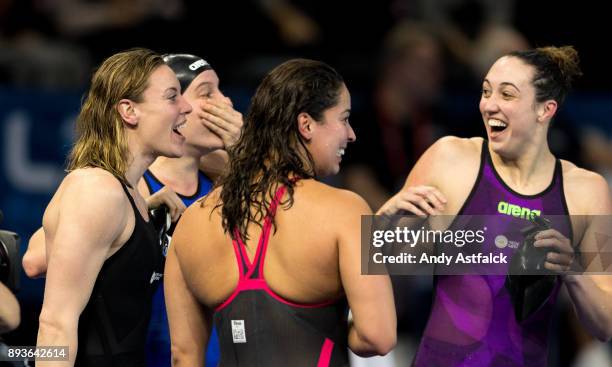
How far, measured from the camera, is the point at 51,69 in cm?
771

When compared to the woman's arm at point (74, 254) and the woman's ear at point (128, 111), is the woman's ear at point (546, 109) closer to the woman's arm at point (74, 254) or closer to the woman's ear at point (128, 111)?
the woman's ear at point (128, 111)

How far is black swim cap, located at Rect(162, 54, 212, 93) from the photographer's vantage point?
4.76m

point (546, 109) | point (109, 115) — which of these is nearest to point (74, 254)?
point (109, 115)

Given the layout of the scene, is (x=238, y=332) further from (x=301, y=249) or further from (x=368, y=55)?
(x=368, y=55)

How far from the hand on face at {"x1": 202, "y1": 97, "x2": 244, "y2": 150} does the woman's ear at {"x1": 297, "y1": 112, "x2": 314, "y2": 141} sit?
100 cm

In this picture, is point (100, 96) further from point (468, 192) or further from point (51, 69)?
point (51, 69)

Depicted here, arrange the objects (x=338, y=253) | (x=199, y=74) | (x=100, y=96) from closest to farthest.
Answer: (x=338, y=253) → (x=100, y=96) → (x=199, y=74)

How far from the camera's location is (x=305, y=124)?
3.76 m

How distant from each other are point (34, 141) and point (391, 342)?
14.5 feet

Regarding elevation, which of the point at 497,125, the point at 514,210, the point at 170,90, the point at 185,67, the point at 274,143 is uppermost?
the point at 185,67

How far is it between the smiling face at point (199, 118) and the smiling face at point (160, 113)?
1.76 ft

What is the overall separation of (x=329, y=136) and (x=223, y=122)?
1.05 meters

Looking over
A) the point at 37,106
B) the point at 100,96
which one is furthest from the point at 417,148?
the point at 100,96

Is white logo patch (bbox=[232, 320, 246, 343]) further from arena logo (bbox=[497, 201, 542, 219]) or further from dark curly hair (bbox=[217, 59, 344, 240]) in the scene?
arena logo (bbox=[497, 201, 542, 219])
